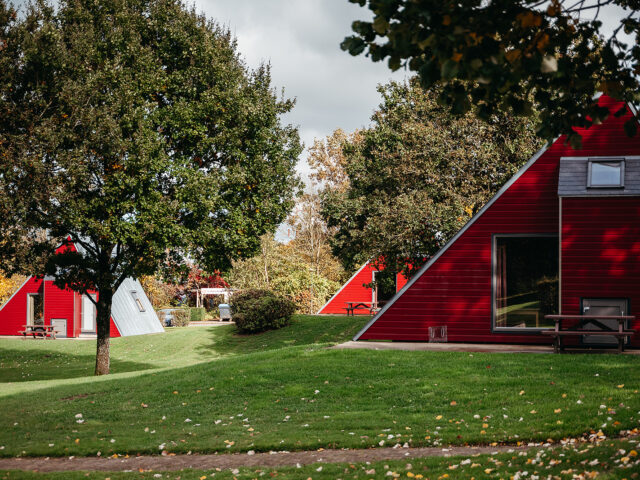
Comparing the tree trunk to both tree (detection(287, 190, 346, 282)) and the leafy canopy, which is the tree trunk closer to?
the leafy canopy

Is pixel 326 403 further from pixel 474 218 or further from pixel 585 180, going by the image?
pixel 585 180

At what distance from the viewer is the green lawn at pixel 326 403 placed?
8953 mm

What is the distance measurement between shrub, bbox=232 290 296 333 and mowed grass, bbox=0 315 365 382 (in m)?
0.52

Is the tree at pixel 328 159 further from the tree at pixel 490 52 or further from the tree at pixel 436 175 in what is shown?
the tree at pixel 490 52

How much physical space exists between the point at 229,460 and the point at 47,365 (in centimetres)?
1923

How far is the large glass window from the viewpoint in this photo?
51.3 feet

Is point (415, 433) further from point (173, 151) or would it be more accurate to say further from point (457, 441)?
point (173, 151)

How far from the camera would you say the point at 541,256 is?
624 inches

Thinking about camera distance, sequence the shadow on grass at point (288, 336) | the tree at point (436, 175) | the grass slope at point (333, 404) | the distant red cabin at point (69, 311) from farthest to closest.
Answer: the distant red cabin at point (69, 311) → the shadow on grass at point (288, 336) → the tree at point (436, 175) → the grass slope at point (333, 404)

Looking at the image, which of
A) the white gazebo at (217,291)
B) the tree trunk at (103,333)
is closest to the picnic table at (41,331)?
the tree trunk at (103,333)

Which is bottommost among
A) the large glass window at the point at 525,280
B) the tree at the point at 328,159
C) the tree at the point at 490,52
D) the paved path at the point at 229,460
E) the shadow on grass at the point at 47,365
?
the shadow on grass at the point at 47,365

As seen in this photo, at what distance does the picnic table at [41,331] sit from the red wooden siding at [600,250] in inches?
1048

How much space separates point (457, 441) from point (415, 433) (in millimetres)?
739

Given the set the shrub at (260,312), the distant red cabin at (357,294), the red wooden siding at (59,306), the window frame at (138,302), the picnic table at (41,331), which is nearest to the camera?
the shrub at (260,312)
